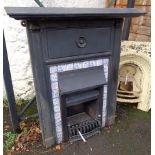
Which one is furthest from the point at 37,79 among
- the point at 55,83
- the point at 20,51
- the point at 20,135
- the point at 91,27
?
the point at 20,51

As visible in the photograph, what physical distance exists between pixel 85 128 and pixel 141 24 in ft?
5.66

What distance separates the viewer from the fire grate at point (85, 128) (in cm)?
203

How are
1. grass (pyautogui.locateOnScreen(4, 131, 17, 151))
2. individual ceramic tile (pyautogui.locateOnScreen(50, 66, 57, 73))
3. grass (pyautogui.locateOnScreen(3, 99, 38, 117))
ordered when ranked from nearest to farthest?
individual ceramic tile (pyautogui.locateOnScreen(50, 66, 57, 73)) < grass (pyautogui.locateOnScreen(4, 131, 17, 151)) < grass (pyautogui.locateOnScreen(3, 99, 38, 117))

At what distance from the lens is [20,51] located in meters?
Result: 2.53

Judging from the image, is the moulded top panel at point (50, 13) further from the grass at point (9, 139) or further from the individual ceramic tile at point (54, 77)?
the grass at point (9, 139)

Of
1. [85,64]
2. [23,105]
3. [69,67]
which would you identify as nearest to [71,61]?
[69,67]

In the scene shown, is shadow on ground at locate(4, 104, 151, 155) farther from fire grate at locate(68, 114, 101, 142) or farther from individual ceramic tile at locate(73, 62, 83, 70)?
individual ceramic tile at locate(73, 62, 83, 70)

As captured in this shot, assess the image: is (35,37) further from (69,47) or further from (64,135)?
(64,135)

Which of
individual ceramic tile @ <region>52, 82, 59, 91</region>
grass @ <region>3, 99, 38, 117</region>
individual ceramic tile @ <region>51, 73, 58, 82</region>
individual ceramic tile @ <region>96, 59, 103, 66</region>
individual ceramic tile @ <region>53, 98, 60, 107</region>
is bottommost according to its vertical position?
grass @ <region>3, 99, 38, 117</region>

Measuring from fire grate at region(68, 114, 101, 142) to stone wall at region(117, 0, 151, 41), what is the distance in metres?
1.46

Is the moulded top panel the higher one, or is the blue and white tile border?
the moulded top panel

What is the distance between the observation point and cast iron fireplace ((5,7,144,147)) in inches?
59.9

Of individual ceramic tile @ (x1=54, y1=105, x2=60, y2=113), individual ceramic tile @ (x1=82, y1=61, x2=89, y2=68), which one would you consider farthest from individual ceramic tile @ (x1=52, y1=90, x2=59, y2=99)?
individual ceramic tile @ (x1=82, y1=61, x2=89, y2=68)
